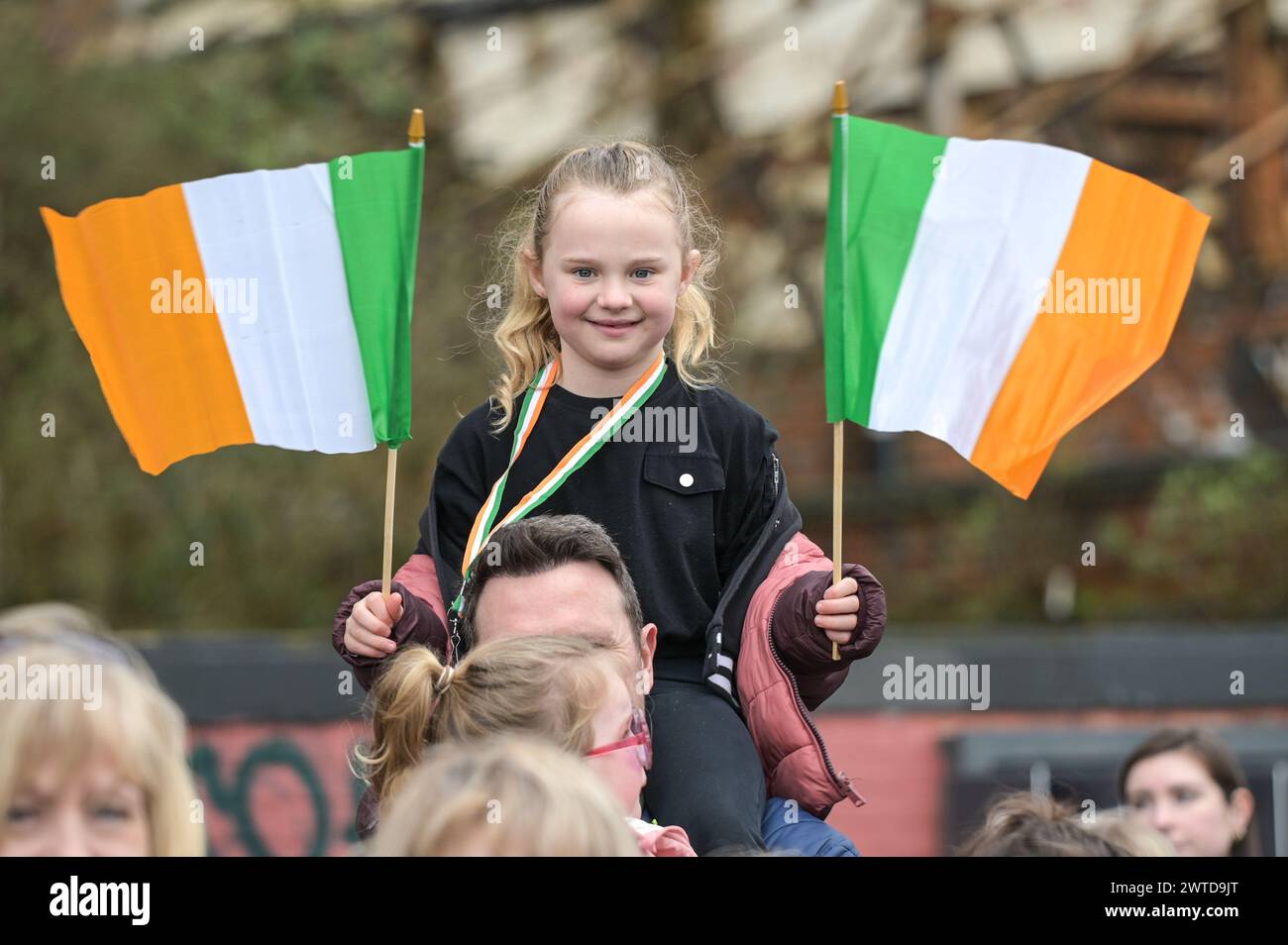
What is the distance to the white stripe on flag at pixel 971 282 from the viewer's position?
3750 mm

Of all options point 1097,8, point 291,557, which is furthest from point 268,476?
point 1097,8

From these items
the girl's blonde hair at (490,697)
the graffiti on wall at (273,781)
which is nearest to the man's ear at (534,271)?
the girl's blonde hair at (490,697)

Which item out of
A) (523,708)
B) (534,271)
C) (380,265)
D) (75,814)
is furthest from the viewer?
(534,271)

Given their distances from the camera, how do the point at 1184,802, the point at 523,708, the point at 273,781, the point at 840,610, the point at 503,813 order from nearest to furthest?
the point at 503,813
the point at 523,708
the point at 840,610
the point at 1184,802
the point at 273,781

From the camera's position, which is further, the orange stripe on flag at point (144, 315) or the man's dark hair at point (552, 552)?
the orange stripe on flag at point (144, 315)

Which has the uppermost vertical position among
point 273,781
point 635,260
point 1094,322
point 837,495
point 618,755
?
point 635,260

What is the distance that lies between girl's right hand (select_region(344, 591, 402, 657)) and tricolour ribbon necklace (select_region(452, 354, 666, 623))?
162 mm

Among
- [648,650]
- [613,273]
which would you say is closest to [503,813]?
[648,650]

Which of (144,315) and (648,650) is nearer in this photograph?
(648,650)

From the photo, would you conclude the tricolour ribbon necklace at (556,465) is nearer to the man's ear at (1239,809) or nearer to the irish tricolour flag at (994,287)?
the irish tricolour flag at (994,287)

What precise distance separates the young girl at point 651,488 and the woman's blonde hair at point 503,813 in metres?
1.01

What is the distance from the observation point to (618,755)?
10.2 ft

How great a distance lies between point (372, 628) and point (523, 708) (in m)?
0.52

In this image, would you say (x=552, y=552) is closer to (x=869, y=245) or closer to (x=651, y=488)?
(x=651, y=488)
